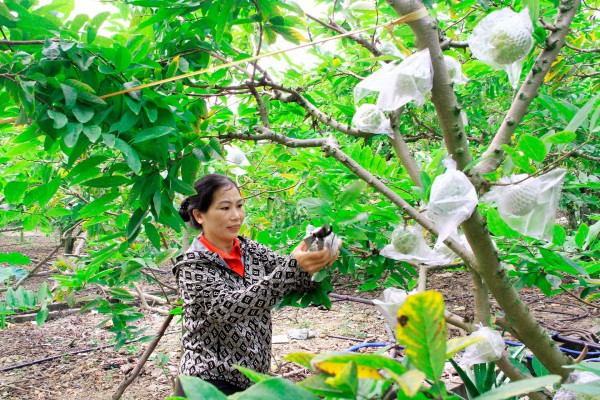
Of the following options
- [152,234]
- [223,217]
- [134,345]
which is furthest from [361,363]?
[134,345]

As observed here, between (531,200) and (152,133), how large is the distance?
2.38 ft

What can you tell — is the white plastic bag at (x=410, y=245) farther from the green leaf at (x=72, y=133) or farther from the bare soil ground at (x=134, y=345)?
the bare soil ground at (x=134, y=345)

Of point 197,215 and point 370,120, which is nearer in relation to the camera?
point 370,120

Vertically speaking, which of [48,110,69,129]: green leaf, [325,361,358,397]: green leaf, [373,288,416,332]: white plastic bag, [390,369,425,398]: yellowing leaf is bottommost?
[373,288,416,332]: white plastic bag

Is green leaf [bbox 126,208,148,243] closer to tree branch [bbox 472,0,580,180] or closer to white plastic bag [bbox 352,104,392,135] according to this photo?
white plastic bag [bbox 352,104,392,135]

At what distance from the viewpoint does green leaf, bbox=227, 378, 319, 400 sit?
34 cm

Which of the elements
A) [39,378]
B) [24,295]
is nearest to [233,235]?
[24,295]

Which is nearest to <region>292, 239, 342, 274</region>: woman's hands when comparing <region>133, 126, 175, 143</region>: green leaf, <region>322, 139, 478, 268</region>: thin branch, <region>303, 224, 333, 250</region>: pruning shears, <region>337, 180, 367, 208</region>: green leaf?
<region>303, 224, 333, 250</region>: pruning shears

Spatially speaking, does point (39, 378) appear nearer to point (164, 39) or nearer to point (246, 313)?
point (246, 313)

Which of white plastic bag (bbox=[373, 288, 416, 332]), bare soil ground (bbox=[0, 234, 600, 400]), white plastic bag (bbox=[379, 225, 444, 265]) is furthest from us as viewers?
bare soil ground (bbox=[0, 234, 600, 400])

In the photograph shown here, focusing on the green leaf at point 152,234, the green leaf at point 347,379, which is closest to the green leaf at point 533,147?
the green leaf at point 347,379

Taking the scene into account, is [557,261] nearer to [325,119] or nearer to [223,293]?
[325,119]

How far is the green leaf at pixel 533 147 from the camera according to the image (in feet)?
2.13

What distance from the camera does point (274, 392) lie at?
0.35m
